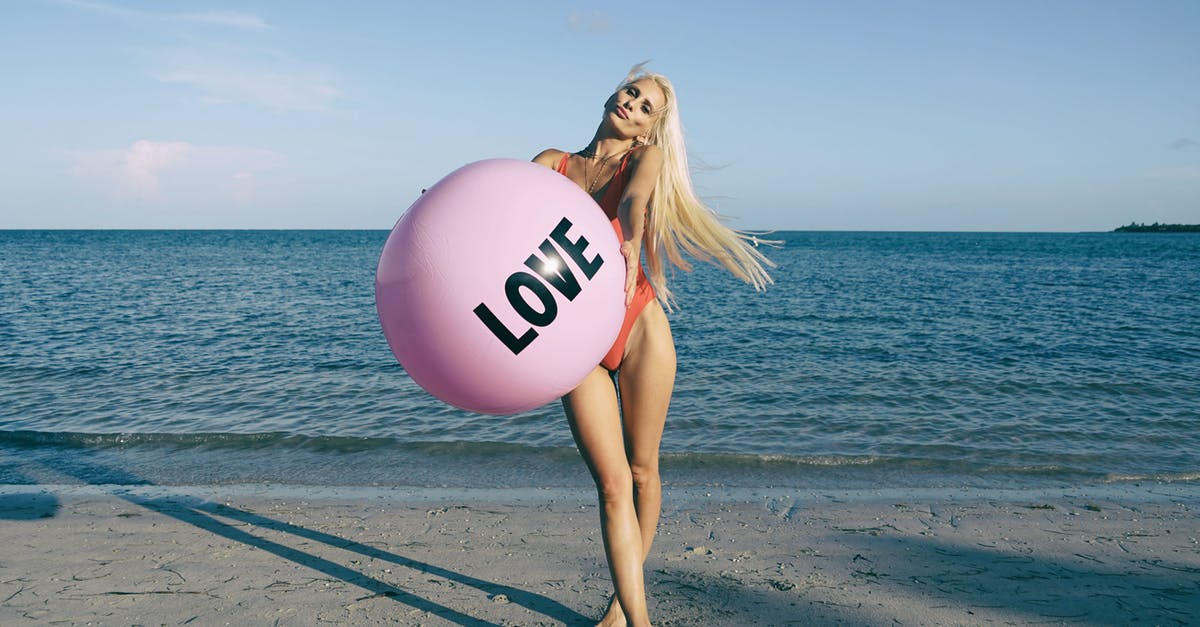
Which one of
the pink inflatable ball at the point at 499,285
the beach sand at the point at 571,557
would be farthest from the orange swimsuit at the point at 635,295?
the beach sand at the point at 571,557

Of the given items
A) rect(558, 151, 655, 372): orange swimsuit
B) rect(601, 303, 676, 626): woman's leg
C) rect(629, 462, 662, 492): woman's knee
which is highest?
rect(558, 151, 655, 372): orange swimsuit

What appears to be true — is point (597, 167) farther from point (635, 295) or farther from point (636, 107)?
point (635, 295)

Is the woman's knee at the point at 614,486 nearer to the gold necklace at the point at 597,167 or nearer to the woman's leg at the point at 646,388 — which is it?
the woman's leg at the point at 646,388

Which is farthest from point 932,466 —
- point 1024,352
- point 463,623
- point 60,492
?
point 1024,352

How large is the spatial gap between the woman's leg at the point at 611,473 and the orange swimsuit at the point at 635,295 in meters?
0.07

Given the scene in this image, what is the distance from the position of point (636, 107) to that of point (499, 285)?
40.5 inches

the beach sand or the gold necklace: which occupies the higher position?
the gold necklace

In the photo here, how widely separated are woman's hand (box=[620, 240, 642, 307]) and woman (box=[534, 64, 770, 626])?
1cm

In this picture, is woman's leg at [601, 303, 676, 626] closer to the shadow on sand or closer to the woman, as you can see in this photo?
the woman

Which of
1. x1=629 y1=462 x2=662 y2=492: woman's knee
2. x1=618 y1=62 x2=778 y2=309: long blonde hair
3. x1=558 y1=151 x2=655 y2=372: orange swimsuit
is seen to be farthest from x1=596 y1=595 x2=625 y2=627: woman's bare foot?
x1=618 y1=62 x2=778 y2=309: long blonde hair

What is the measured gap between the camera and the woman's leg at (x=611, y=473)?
8.59 ft

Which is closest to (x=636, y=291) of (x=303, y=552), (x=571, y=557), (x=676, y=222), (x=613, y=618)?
(x=676, y=222)

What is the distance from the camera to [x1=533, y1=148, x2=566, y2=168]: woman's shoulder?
9.40 ft

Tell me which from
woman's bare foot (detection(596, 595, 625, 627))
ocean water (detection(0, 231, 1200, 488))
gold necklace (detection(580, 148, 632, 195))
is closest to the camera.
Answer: gold necklace (detection(580, 148, 632, 195))
